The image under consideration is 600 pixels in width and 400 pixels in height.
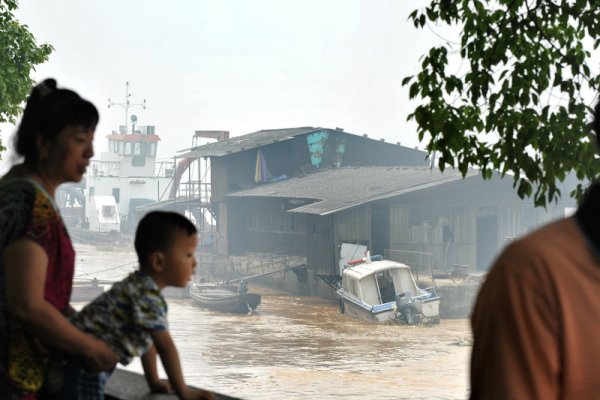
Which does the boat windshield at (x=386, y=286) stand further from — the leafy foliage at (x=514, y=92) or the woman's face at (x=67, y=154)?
the woman's face at (x=67, y=154)

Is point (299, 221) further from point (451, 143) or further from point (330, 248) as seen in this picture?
point (451, 143)

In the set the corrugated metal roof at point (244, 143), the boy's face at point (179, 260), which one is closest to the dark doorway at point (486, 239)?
the corrugated metal roof at point (244, 143)

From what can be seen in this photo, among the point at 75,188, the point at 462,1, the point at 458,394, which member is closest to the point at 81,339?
the point at 462,1

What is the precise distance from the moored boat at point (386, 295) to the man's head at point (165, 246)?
2104 cm

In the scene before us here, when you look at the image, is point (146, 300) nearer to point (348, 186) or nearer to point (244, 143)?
point (348, 186)

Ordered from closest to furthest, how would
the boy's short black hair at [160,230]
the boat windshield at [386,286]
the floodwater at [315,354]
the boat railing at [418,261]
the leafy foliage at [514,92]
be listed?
the boy's short black hair at [160,230], the leafy foliage at [514,92], the floodwater at [315,354], the boat railing at [418,261], the boat windshield at [386,286]

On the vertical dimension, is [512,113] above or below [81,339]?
above

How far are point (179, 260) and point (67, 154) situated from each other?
0.28 m

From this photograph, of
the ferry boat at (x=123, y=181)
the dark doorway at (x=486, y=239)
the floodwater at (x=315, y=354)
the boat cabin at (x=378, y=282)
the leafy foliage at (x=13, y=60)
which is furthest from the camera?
the ferry boat at (x=123, y=181)

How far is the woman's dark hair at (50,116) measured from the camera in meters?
1.53

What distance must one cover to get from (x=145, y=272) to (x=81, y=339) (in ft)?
0.71

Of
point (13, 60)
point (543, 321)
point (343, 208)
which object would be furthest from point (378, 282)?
point (543, 321)

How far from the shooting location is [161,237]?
1631mm

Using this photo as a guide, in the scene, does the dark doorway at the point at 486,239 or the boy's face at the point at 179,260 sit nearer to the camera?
the boy's face at the point at 179,260
